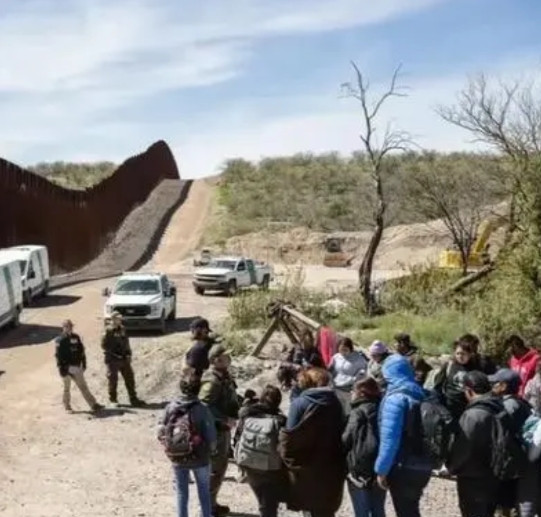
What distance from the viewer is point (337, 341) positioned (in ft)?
47.2

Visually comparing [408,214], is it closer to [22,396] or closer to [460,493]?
[22,396]

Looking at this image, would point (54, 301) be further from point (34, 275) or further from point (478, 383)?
point (478, 383)

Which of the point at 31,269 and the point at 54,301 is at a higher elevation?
the point at 31,269

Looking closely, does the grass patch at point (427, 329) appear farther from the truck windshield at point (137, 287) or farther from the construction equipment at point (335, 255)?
the construction equipment at point (335, 255)

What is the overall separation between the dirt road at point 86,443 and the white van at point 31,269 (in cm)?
448

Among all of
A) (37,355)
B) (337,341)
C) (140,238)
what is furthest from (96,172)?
(337,341)

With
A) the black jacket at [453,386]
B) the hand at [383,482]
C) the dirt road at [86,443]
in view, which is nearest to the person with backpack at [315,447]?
the hand at [383,482]

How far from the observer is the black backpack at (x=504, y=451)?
8164 mm

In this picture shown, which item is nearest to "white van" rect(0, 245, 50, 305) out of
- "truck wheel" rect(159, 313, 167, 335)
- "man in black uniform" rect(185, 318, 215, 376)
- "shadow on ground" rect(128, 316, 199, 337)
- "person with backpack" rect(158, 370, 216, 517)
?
"shadow on ground" rect(128, 316, 199, 337)

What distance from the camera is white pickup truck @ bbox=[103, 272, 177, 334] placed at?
2709cm

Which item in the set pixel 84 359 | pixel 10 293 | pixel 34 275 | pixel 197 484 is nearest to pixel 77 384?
pixel 84 359

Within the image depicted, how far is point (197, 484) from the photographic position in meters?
9.45

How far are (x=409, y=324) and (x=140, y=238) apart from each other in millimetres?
43628

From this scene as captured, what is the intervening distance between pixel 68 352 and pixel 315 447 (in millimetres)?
10035
